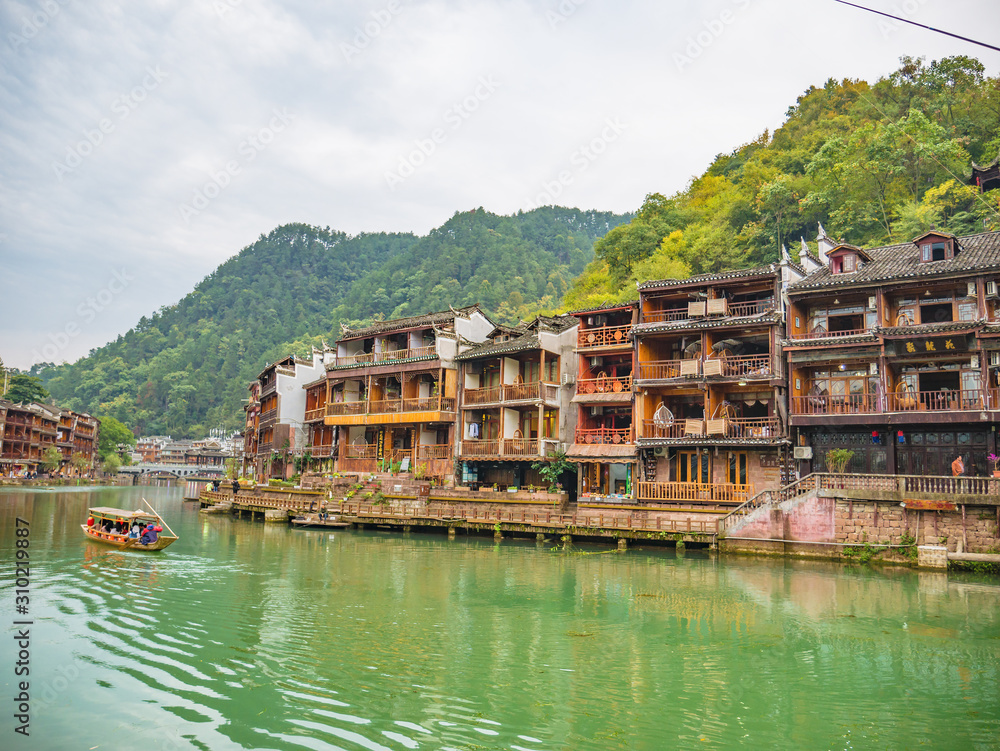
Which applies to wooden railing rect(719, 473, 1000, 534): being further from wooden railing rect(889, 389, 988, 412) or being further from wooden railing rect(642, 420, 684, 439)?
wooden railing rect(642, 420, 684, 439)

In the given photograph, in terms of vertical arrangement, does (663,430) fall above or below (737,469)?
above

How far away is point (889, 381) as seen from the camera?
30000mm

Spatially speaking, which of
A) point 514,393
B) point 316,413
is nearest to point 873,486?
point 514,393

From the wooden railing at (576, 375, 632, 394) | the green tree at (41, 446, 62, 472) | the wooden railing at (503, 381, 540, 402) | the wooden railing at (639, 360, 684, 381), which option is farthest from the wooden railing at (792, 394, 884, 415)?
the green tree at (41, 446, 62, 472)

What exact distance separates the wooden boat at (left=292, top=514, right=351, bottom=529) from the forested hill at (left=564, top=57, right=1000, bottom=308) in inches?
1090

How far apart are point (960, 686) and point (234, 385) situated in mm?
162758

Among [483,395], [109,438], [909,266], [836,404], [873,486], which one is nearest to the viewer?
[873,486]

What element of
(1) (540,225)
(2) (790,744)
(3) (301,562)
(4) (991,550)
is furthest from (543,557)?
(1) (540,225)

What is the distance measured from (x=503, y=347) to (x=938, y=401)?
71.3ft

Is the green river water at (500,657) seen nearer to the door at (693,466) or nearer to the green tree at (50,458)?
the door at (693,466)

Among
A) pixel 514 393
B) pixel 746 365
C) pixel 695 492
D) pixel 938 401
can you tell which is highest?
pixel 746 365

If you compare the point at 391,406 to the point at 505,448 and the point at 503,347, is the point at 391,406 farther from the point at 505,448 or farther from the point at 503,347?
the point at 505,448

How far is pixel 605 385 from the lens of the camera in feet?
126

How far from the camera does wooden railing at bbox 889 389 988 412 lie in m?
27.8
